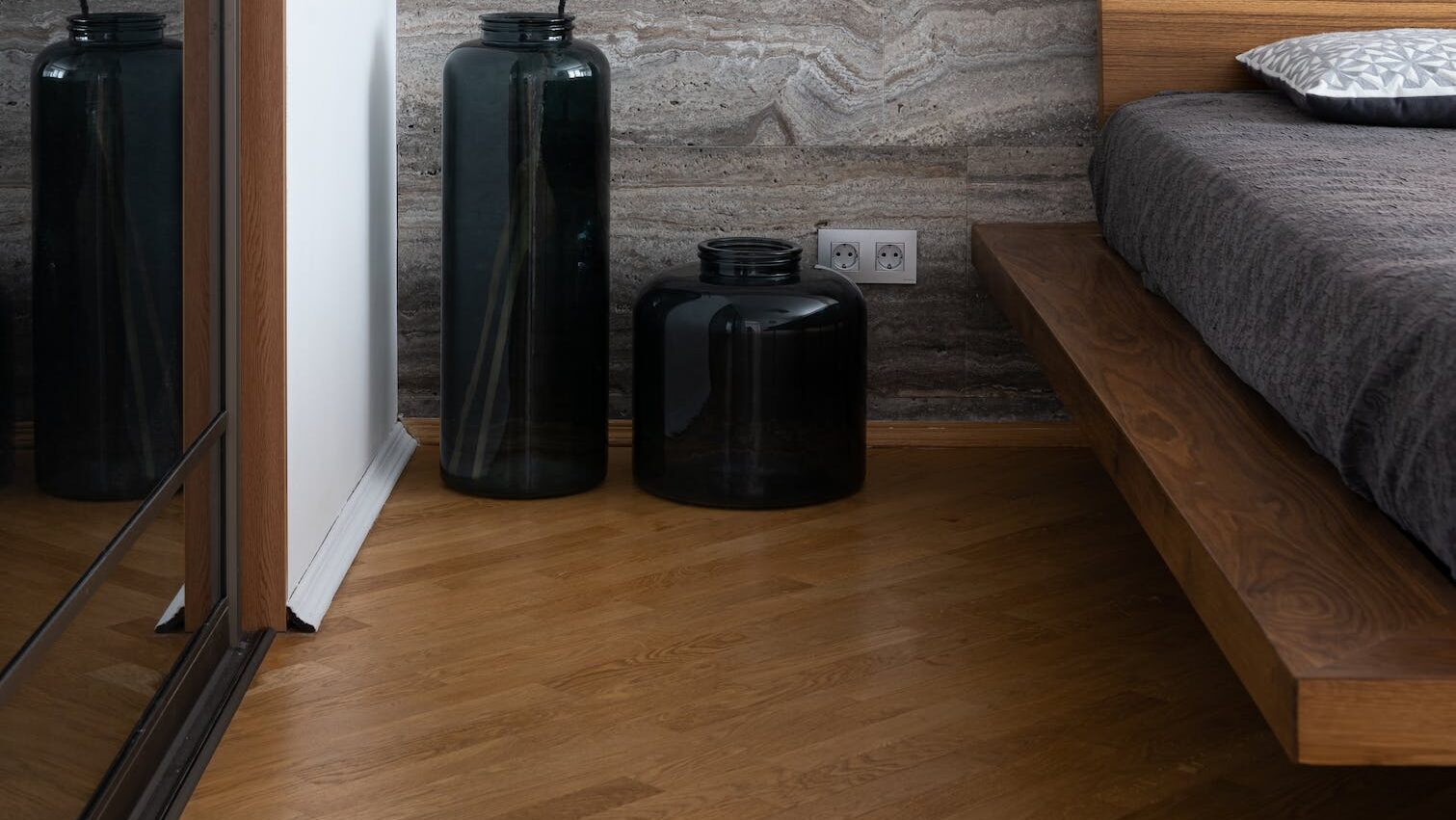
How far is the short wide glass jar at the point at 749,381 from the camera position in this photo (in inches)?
91.8

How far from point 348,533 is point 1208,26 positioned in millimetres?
1647

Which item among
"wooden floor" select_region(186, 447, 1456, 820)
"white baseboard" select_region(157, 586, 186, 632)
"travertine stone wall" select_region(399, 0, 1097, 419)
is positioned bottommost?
"wooden floor" select_region(186, 447, 1456, 820)

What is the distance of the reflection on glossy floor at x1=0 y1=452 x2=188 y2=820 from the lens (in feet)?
3.70

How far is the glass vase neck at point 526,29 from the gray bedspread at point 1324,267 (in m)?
0.88

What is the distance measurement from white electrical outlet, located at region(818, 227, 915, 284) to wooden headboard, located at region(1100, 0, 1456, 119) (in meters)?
0.44

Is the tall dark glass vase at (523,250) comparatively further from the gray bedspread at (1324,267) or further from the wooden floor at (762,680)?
the gray bedspread at (1324,267)

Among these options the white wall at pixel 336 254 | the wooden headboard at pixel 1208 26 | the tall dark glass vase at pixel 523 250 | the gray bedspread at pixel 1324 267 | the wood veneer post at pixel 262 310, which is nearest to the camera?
the gray bedspread at pixel 1324 267

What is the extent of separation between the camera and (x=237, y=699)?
5.50ft

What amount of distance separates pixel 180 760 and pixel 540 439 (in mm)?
976

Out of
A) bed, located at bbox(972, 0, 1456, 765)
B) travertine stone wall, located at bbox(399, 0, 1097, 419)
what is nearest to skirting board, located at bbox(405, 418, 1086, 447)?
travertine stone wall, located at bbox(399, 0, 1097, 419)

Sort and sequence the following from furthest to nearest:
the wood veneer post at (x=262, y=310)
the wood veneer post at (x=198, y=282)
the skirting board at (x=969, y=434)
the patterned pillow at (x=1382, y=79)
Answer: the skirting board at (x=969, y=434) → the patterned pillow at (x=1382, y=79) → the wood veneer post at (x=262, y=310) → the wood veneer post at (x=198, y=282)

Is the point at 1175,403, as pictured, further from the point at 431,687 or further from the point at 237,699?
the point at 237,699

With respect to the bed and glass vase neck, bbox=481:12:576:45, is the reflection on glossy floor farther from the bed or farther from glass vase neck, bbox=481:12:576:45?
glass vase neck, bbox=481:12:576:45

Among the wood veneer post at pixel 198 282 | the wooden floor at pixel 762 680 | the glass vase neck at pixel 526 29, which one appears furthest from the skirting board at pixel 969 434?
the wood veneer post at pixel 198 282
